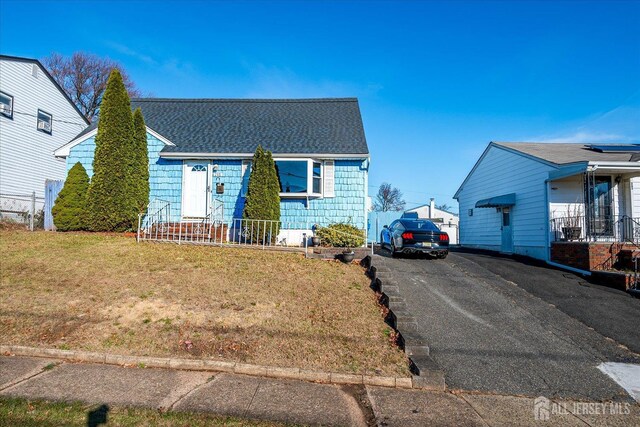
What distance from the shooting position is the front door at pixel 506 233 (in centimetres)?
1603

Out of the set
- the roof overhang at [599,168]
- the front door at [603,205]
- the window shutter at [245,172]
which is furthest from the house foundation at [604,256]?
the window shutter at [245,172]

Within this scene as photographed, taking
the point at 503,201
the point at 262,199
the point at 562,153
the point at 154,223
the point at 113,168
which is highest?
the point at 562,153

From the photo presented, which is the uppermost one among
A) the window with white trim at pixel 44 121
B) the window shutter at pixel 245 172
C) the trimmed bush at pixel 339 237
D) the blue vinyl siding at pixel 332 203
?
the window with white trim at pixel 44 121

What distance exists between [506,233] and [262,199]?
11080 mm

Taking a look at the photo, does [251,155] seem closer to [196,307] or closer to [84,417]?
[196,307]

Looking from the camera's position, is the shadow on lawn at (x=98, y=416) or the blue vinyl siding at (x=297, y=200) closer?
the shadow on lawn at (x=98, y=416)

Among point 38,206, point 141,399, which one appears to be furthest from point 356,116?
point 38,206

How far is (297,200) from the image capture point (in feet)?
46.4

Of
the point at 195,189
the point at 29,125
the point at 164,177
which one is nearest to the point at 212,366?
the point at 195,189

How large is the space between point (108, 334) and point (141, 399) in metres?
2.16

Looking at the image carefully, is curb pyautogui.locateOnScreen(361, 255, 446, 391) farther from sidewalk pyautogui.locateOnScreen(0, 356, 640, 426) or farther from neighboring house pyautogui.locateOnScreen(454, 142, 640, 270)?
neighboring house pyautogui.locateOnScreen(454, 142, 640, 270)

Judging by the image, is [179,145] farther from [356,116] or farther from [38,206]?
[38,206]

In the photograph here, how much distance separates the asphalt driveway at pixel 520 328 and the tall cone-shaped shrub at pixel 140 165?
8959 mm

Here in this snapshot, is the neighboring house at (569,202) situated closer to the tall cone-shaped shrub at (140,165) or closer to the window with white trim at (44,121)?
the tall cone-shaped shrub at (140,165)
